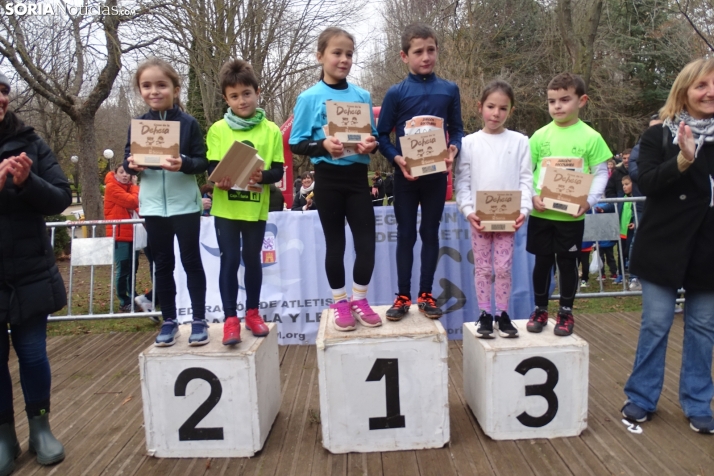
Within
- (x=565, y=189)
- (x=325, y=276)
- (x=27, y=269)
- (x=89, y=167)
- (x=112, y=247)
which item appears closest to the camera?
(x=27, y=269)

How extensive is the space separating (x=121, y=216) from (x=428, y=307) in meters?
5.13

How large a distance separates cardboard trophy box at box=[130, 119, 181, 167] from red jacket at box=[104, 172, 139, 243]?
13.3 feet

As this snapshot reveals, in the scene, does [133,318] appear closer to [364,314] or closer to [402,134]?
[364,314]

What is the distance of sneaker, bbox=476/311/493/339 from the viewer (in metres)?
3.38

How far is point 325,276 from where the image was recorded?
5523 millimetres

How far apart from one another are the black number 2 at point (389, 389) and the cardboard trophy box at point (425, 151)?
46.2 inches

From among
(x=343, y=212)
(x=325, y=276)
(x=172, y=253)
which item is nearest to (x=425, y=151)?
(x=343, y=212)

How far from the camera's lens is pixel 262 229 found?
351 centimetres

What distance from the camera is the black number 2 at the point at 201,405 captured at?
3160mm

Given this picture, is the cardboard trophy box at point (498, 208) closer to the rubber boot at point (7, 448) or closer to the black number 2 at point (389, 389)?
the black number 2 at point (389, 389)

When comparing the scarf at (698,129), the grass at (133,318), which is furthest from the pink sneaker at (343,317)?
the grass at (133,318)

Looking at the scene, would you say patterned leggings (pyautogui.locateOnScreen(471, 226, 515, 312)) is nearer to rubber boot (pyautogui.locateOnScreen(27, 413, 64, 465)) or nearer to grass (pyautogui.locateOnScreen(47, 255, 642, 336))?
rubber boot (pyautogui.locateOnScreen(27, 413, 64, 465))

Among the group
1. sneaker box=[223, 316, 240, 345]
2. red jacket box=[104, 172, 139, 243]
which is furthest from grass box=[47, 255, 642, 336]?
sneaker box=[223, 316, 240, 345]

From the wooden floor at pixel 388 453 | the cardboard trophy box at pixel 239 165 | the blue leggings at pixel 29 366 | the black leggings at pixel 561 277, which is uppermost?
the cardboard trophy box at pixel 239 165
